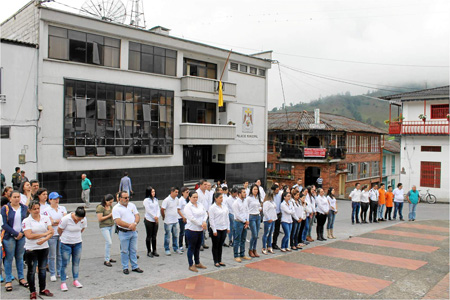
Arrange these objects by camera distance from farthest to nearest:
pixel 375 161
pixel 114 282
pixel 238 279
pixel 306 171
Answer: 1. pixel 375 161
2. pixel 306 171
3. pixel 238 279
4. pixel 114 282

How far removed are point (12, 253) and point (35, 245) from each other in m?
0.75

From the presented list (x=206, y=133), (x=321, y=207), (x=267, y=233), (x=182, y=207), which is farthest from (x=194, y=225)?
(x=206, y=133)

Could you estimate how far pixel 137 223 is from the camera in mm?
8164

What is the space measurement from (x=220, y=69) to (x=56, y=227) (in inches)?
818

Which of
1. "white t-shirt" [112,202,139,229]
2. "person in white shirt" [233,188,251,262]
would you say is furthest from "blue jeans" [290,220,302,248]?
"white t-shirt" [112,202,139,229]

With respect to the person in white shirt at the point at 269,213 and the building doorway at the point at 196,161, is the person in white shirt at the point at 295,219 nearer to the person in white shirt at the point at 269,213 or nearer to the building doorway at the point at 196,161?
the person in white shirt at the point at 269,213

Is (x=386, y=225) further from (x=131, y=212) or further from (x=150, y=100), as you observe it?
(x=150, y=100)

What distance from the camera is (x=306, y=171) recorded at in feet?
125

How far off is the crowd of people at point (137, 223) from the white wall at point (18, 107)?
861 centimetres

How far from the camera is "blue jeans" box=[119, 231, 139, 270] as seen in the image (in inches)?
307

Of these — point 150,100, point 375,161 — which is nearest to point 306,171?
point 375,161

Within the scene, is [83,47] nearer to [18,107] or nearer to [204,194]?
Answer: [18,107]

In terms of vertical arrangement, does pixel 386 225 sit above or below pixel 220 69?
below

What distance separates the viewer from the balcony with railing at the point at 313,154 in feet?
118
